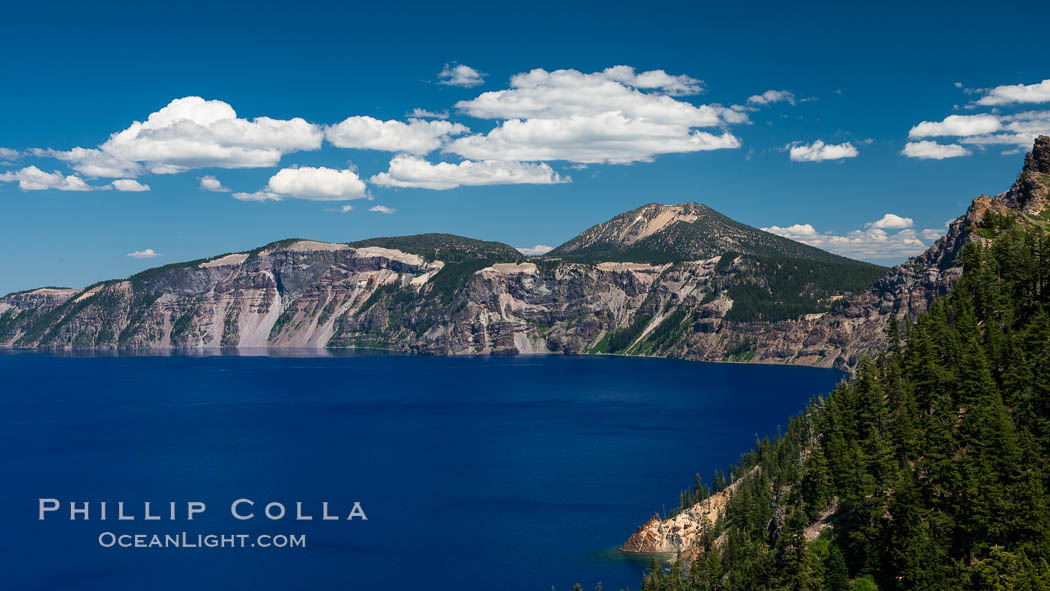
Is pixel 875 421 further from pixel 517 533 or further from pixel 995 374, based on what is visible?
pixel 517 533

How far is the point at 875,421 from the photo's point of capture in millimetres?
103625

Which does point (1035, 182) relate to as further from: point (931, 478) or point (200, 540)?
point (200, 540)

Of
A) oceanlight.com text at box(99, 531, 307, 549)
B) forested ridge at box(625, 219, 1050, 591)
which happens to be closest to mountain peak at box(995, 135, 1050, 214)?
forested ridge at box(625, 219, 1050, 591)

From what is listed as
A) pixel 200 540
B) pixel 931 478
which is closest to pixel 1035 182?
pixel 931 478

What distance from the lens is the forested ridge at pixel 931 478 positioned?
76.1m

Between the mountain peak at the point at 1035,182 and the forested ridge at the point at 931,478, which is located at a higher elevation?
the mountain peak at the point at 1035,182

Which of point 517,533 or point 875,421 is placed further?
point 517,533

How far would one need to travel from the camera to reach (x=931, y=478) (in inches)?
3307

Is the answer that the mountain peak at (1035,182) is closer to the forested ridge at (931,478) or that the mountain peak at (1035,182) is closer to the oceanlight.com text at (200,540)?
the forested ridge at (931,478)

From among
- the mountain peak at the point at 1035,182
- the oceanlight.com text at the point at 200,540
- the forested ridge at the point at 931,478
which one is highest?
the mountain peak at the point at 1035,182

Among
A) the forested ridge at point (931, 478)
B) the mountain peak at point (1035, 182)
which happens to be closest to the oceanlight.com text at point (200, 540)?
the forested ridge at point (931, 478)

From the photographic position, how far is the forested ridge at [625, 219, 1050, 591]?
250 feet

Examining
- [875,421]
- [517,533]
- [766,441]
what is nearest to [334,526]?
[517,533]

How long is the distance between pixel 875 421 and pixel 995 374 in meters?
15.7
